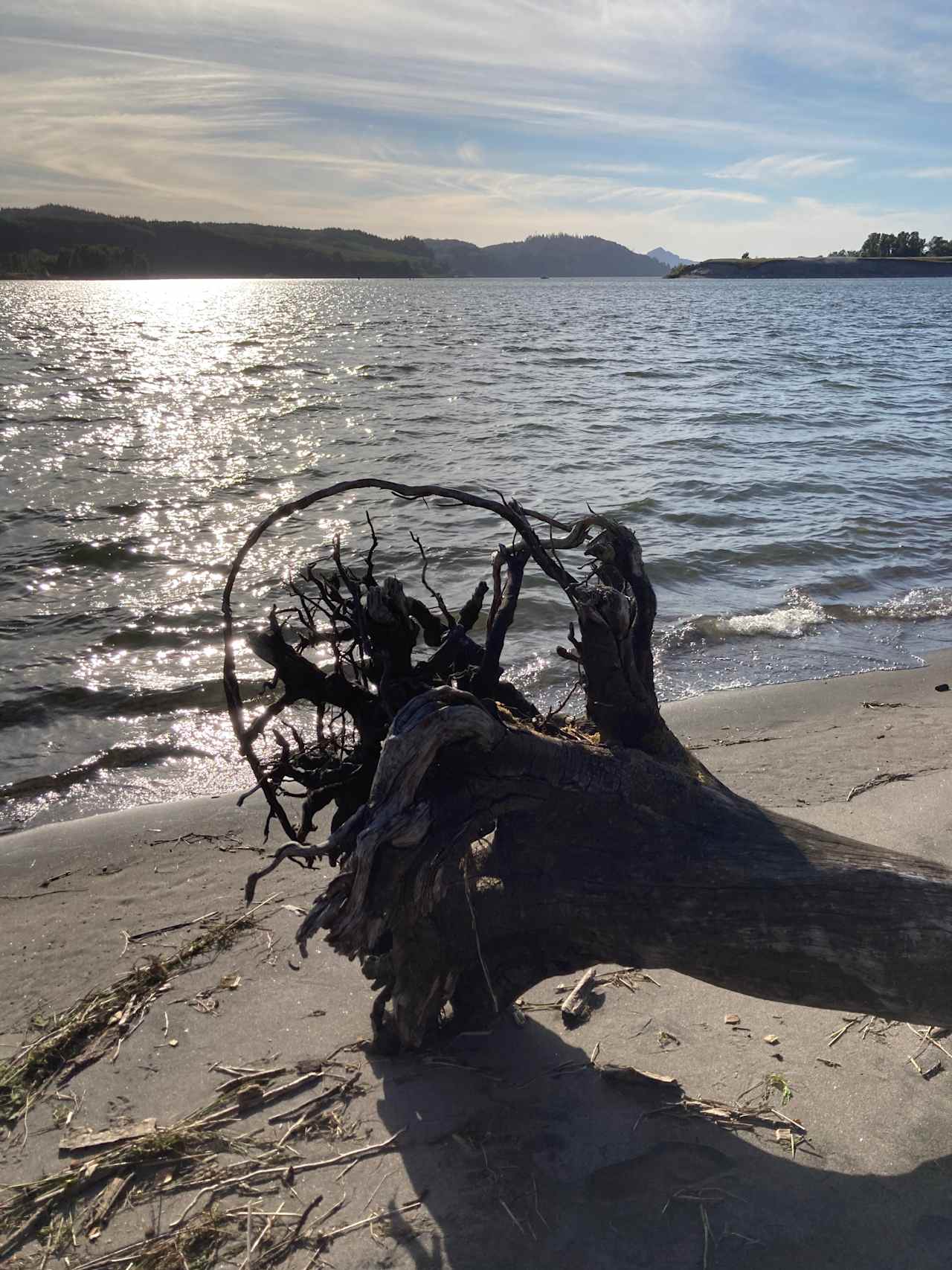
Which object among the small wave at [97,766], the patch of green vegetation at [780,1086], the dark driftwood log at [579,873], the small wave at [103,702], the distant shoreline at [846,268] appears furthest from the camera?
the distant shoreline at [846,268]


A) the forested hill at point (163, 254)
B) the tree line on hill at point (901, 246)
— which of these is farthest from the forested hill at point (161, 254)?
the tree line on hill at point (901, 246)

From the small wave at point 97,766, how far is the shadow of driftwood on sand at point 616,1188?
12.2 feet

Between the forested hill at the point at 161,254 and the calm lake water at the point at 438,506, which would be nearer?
the calm lake water at the point at 438,506

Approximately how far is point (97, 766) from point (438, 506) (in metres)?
4.04

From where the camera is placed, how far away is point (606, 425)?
19234mm

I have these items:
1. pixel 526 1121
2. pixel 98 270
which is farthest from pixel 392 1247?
pixel 98 270

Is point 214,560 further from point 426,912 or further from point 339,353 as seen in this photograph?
point 339,353

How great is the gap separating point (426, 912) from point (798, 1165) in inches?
53.1

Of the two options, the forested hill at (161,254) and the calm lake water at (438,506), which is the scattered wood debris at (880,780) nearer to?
the calm lake water at (438,506)

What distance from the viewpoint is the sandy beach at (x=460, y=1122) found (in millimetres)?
2490

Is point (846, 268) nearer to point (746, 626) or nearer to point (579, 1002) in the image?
point (746, 626)

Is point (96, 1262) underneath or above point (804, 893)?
underneath

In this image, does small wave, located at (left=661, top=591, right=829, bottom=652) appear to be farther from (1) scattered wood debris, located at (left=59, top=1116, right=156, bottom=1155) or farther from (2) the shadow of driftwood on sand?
(1) scattered wood debris, located at (left=59, top=1116, right=156, bottom=1155)

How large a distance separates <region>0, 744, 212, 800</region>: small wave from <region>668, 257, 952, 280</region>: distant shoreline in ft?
481
